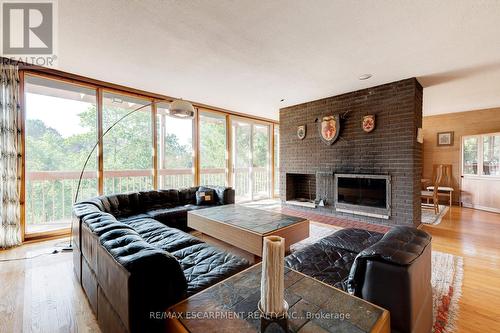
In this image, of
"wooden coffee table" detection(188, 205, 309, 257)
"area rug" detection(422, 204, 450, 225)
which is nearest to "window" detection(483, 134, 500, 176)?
"area rug" detection(422, 204, 450, 225)

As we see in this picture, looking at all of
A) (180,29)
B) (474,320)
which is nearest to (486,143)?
(474,320)

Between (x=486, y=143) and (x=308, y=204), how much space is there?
4367mm

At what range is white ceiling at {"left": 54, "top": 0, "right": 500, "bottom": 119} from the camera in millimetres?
1933

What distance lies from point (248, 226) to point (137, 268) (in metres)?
1.53

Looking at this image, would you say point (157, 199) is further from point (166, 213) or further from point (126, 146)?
point (126, 146)

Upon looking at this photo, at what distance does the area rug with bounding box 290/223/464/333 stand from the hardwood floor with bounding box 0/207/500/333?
49 mm

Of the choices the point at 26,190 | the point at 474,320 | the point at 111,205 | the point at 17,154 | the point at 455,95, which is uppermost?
the point at 455,95

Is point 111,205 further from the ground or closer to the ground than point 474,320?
further from the ground

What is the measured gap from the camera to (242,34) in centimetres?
230

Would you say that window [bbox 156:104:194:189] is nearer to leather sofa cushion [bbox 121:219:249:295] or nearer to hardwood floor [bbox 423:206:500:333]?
leather sofa cushion [bbox 121:219:249:295]

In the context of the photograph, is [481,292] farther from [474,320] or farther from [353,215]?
[353,215]

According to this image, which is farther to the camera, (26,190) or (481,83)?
(481,83)

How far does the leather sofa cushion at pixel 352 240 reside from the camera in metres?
1.89

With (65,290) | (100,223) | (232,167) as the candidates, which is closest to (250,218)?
(100,223)
